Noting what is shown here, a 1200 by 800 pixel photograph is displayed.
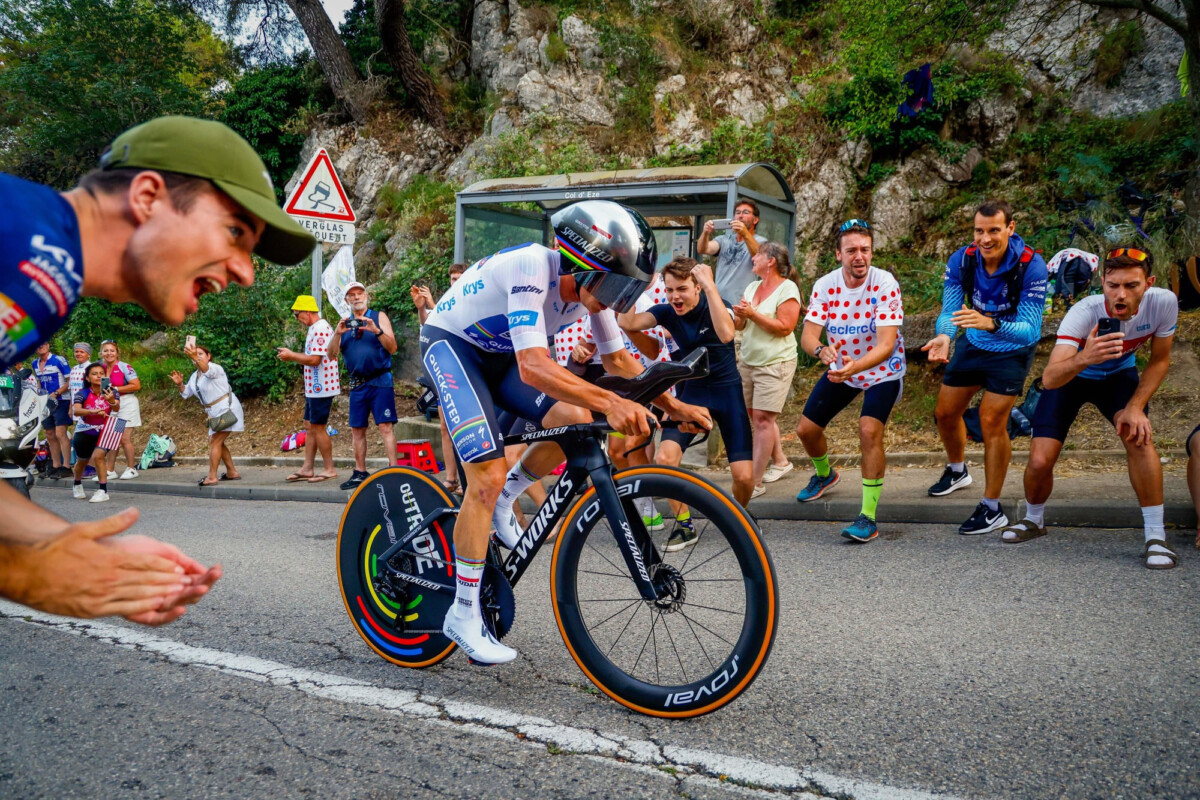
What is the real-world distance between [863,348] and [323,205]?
21.8 ft

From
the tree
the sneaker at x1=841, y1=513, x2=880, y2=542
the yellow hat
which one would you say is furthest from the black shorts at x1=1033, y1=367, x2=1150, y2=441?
the tree

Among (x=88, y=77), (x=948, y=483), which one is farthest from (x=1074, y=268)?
(x=88, y=77)

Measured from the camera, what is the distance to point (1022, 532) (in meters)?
5.68

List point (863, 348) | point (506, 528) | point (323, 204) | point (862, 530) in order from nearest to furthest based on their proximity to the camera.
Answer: point (506, 528) → point (862, 530) → point (863, 348) → point (323, 204)

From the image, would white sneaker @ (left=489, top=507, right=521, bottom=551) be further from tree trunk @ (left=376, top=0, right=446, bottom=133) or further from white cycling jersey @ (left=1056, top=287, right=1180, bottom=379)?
tree trunk @ (left=376, top=0, right=446, bottom=133)

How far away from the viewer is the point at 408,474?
384 centimetres

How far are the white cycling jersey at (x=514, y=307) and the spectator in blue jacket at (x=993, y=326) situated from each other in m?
3.15

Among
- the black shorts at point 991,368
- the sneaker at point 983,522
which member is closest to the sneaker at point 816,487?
the sneaker at point 983,522

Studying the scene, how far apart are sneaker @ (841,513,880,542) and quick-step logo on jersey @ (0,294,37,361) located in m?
5.39

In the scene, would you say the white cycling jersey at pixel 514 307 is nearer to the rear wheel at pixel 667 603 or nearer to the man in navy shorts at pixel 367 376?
the rear wheel at pixel 667 603

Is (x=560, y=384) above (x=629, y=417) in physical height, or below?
above

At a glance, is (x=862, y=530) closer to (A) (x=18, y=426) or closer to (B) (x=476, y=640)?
(B) (x=476, y=640)

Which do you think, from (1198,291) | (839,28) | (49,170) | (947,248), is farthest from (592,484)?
(49,170)

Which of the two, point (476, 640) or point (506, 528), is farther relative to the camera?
point (506, 528)
